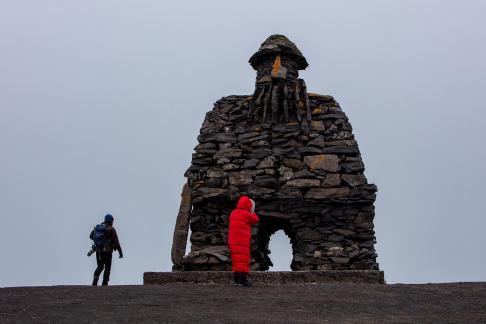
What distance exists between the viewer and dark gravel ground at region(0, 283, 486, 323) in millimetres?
6566

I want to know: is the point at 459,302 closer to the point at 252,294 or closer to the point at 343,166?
the point at 252,294

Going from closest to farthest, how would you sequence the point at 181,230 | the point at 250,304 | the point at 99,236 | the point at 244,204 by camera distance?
the point at 250,304
the point at 244,204
the point at 99,236
the point at 181,230

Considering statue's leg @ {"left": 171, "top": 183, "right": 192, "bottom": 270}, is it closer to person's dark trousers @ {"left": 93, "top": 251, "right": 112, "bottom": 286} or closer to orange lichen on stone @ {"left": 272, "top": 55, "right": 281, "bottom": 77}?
person's dark trousers @ {"left": 93, "top": 251, "right": 112, "bottom": 286}

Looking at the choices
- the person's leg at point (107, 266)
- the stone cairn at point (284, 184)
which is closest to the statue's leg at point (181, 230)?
the stone cairn at point (284, 184)

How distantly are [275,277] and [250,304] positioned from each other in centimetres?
377

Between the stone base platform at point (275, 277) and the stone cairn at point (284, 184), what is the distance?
2274 mm

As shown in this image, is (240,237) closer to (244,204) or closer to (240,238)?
(240,238)

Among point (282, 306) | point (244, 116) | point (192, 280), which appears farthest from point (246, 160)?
point (282, 306)

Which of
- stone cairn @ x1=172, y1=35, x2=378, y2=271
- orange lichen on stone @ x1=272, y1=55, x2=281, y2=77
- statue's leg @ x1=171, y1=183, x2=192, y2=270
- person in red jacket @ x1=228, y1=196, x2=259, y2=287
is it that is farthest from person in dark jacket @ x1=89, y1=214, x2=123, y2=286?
orange lichen on stone @ x1=272, y1=55, x2=281, y2=77

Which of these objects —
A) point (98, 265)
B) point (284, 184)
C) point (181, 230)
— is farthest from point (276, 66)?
point (98, 265)

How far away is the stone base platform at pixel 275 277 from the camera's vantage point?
36.8 feet

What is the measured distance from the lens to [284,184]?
14664 mm

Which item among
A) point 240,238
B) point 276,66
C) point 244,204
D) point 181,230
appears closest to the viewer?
point 240,238

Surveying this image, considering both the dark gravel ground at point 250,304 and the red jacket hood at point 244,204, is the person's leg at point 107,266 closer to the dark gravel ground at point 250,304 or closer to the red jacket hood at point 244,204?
the dark gravel ground at point 250,304
